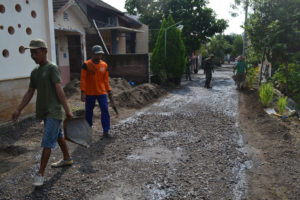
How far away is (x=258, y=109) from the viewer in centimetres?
869

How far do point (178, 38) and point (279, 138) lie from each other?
34.5 feet

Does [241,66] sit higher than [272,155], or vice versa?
[241,66]

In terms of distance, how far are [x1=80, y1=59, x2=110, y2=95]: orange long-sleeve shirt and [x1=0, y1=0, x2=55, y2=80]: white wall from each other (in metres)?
2.24

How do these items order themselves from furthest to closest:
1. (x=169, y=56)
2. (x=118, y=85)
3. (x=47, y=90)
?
(x=169, y=56)
(x=118, y=85)
(x=47, y=90)

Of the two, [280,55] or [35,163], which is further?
[280,55]

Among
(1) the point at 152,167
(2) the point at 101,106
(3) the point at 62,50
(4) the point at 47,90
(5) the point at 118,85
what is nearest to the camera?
(4) the point at 47,90

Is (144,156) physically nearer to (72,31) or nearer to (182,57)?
(72,31)

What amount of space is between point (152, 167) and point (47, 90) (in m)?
2.01

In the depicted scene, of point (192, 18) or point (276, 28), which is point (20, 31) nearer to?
point (276, 28)

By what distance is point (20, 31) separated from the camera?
6773 millimetres

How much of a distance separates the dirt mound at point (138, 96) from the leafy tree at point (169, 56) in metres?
2.61

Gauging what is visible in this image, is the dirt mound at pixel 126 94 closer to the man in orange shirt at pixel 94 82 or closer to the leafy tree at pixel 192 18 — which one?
the man in orange shirt at pixel 94 82

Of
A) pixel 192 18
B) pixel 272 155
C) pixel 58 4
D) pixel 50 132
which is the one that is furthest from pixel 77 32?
pixel 192 18


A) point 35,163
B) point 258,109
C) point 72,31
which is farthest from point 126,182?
point 72,31
